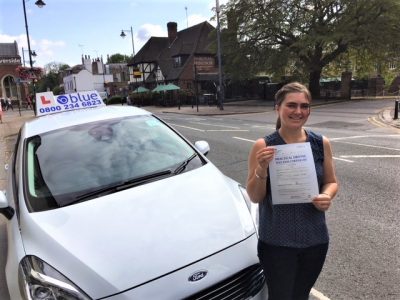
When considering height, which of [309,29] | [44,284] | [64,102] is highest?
[309,29]

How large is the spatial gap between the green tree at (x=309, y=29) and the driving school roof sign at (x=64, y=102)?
28.4 metres

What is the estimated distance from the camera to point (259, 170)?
89.9 inches

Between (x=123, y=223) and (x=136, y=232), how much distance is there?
14 centimetres

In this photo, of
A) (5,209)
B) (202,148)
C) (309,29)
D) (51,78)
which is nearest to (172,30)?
(309,29)

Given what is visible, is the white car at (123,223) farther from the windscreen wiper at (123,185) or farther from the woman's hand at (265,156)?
the woman's hand at (265,156)

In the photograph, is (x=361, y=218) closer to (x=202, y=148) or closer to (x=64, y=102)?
(x=202, y=148)

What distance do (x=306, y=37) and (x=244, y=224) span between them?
31819mm

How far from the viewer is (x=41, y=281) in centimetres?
232

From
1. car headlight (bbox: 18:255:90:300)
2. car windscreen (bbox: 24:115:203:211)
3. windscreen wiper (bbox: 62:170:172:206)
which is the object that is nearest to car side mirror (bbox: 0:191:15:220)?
car windscreen (bbox: 24:115:203:211)

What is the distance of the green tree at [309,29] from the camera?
104ft

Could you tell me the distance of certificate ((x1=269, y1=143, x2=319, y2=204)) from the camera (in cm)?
227

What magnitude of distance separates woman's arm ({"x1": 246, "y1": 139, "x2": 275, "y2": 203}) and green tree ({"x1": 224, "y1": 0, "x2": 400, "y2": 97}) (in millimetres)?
31119

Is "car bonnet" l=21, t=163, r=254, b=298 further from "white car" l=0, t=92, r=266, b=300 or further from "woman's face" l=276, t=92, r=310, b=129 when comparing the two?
"woman's face" l=276, t=92, r=310, b=129

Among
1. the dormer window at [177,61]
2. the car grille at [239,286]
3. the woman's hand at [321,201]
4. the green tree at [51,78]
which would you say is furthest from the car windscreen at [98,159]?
the green tree at [51,78]
